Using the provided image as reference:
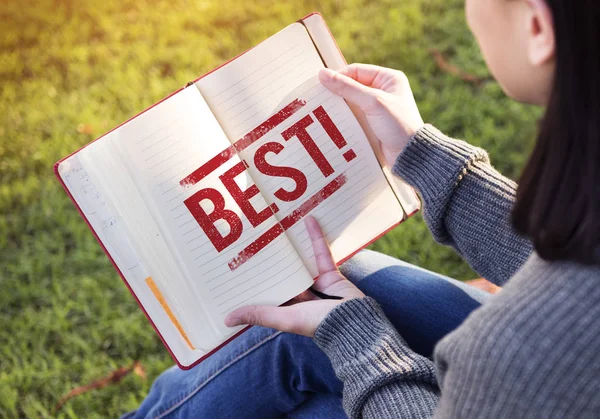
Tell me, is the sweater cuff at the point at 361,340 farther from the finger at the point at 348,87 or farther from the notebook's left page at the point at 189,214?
the finger at the point at 348,87

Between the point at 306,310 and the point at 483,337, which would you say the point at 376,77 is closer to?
the point at 306,310

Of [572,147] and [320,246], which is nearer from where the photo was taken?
[572,147]

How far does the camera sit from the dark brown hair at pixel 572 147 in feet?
1.91

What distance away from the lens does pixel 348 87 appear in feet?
3.30

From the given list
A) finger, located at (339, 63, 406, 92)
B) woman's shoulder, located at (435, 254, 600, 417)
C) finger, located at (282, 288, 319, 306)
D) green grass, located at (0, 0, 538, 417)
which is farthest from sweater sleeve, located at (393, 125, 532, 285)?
green grass, located at (0, 0, 538, 417)

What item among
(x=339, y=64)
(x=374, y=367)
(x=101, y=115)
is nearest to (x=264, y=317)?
(x=374, y=367)

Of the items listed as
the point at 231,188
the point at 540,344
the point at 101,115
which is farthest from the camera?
the point at 101,115

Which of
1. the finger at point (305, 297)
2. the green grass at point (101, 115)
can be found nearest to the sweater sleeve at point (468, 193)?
the finger at point (305, 297)

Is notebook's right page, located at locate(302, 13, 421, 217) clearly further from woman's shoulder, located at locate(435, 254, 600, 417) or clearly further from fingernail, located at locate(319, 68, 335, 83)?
woman's shoulder, located at locate(435, 254, 600, 417)

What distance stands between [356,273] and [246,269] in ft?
0.70

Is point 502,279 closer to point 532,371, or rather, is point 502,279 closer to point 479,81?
point 532,371

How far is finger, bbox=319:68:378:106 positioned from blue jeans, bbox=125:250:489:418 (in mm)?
293

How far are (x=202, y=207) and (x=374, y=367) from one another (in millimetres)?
337

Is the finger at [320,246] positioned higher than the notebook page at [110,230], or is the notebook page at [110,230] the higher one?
the notebook page at [110,230]
